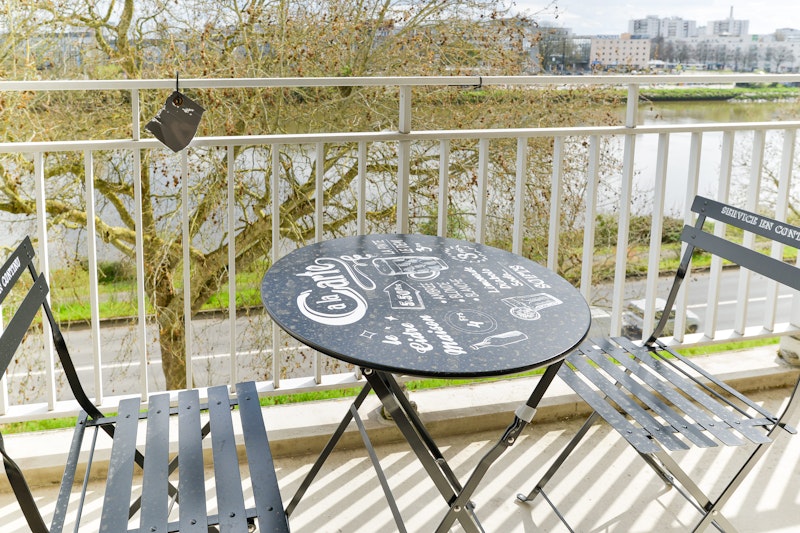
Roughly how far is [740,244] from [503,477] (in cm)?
111

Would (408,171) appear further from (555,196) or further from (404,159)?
(555,196)

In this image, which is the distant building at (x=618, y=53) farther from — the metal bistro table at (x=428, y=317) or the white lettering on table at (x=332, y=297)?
the white lettering on table at (x=332, y=297)

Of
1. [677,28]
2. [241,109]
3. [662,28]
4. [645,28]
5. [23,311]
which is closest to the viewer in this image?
[23,311]

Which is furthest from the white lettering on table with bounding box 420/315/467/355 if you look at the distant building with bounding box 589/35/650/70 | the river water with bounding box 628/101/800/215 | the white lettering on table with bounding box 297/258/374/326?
the distant building with bounding box 589/35/650/70

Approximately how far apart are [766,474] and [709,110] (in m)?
2.95

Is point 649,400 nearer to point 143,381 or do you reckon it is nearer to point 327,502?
point 327,502

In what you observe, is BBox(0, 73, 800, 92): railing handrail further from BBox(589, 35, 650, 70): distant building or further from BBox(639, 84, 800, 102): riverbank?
BBox(589, 35, 650, 70): distant building

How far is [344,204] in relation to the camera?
719 cm

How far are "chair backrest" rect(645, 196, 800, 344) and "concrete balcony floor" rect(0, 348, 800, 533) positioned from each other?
551mm

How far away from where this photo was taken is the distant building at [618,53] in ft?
26.8

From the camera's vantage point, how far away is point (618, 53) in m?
8.37

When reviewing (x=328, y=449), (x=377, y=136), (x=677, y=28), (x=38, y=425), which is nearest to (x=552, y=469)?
(x=328, y=449)

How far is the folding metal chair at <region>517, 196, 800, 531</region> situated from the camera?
6.14 ft

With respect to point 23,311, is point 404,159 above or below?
above
